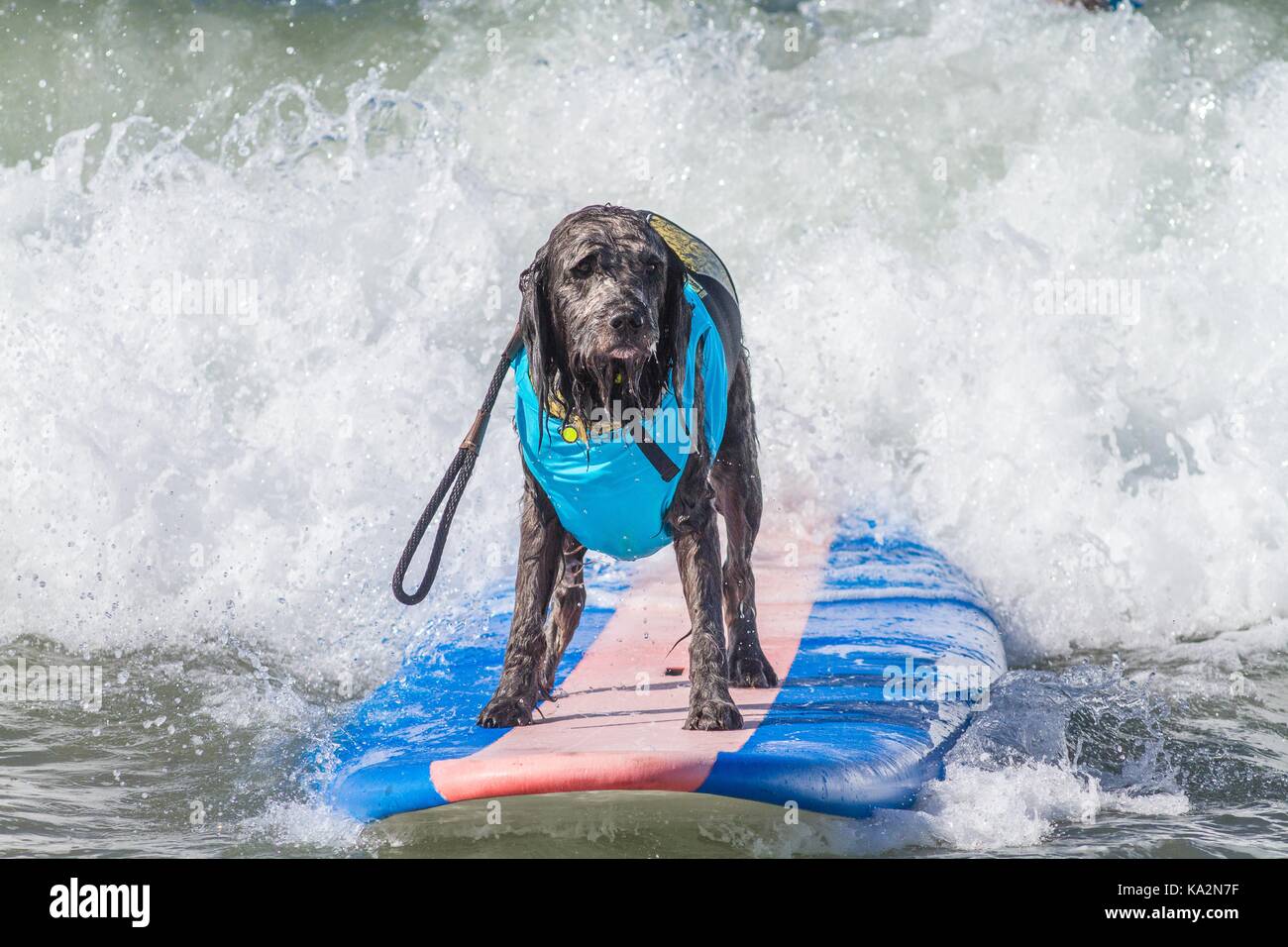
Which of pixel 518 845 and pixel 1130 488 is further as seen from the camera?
pixel 1130 488

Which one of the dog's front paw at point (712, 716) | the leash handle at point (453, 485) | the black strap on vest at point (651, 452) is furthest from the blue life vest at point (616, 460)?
the dog's front paw at point (712, 716)

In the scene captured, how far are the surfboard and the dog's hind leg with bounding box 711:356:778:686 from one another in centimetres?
9

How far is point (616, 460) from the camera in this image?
11.3 feet

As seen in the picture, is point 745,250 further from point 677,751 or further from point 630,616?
point 677,751

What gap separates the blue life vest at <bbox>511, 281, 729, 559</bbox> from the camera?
343 centimetres

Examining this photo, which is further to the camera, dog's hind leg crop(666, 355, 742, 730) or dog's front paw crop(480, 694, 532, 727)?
dog's front paw crop(480, 694, 532, 727)

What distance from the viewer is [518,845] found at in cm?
328

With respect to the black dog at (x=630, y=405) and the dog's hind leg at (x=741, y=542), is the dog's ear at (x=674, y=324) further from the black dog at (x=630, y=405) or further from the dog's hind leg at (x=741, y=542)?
the dog's hind leg at (x=741, y=542)

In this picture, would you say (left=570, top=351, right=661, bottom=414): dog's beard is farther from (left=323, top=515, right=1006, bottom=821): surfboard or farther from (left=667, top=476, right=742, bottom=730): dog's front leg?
(left=323, top=515, right=1006, bottom=821): surfboard

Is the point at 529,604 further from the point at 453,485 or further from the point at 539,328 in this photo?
the point at 539,328

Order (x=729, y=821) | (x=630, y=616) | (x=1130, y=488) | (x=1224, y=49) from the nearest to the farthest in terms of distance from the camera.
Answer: (x=729, y=821), (x=630, y=616), (x=1130, y=488), (x=1224, y=49)

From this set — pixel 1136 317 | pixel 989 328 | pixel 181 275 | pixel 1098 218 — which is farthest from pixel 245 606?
pixel 1098 218

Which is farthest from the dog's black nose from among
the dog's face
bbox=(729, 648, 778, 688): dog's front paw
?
bbox=(729, 648, 778, 688): dog's front paw

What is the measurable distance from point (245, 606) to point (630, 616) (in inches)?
64.2
